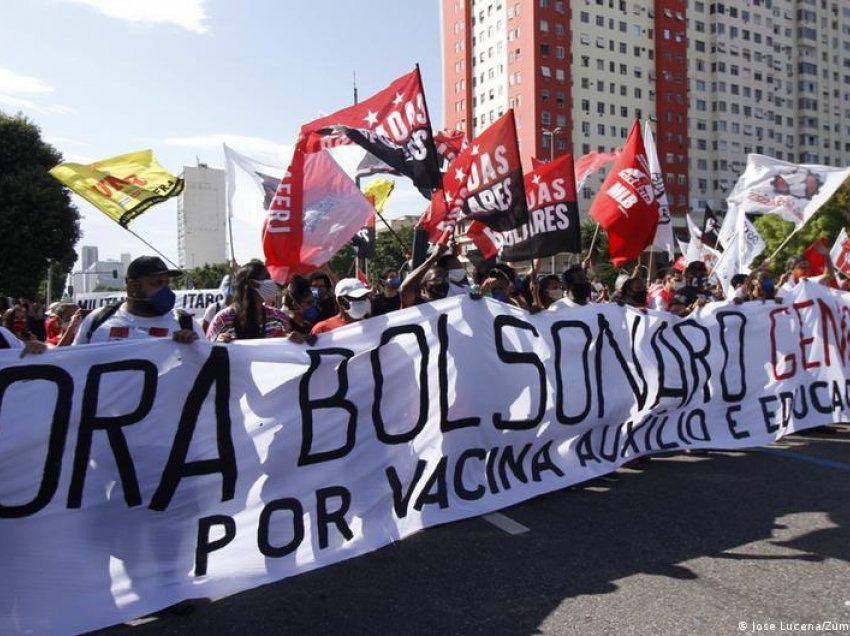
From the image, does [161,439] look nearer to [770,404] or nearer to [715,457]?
[715,457]

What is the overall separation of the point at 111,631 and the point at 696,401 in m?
4.92

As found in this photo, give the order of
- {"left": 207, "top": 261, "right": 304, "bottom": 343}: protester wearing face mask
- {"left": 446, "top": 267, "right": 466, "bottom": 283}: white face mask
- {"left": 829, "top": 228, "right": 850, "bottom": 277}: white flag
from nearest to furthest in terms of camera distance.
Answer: {"left": 207, "top": 261, "right": 304, "bottom": 343}: protester wearing face mask, {"left": 446, "top": 267, "right": 466, "bottom": 283}: white face mask, {"left": 829, "top": 228, "right": 850, "bottom": 277}: white flag

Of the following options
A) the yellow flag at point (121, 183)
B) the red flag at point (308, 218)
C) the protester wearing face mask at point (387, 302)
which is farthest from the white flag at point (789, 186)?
the yellow flag at point (121, 183)

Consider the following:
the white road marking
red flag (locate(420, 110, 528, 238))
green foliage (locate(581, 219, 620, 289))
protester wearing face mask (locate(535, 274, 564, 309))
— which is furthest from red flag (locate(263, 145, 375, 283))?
green foliage (locate(581, 219, 620, 289))

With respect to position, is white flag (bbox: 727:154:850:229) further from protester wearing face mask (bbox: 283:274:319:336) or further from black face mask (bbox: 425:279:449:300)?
protester wearing face mask (bbox: 283:274:319:336)

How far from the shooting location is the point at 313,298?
663 cm

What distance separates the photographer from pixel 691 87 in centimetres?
8406

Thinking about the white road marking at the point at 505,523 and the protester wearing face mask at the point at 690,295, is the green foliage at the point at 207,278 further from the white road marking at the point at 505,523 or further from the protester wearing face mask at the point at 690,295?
the white road marking at the point at 505,523

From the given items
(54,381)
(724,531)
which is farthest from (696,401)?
(54,381)

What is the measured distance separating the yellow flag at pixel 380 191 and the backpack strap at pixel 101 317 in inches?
334

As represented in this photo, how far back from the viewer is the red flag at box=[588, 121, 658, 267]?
27.7 ft

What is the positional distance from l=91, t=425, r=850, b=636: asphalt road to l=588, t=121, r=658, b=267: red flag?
3612mm

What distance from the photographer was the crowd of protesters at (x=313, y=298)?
4062 mm

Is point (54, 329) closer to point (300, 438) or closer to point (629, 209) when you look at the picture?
point (629, 209)
